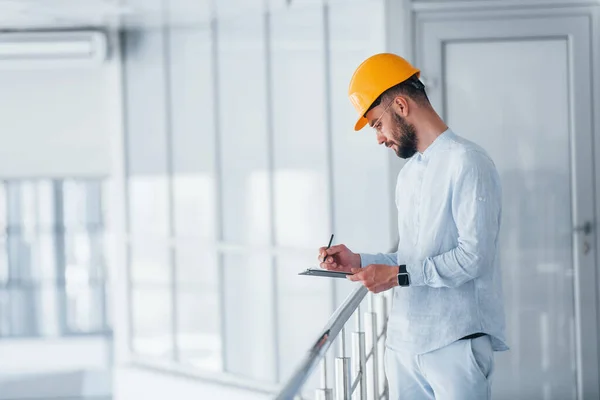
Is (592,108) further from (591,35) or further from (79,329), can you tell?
(79,329)

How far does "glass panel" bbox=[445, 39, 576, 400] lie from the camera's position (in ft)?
14.2

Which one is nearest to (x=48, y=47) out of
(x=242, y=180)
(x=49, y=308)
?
(x=242, y=180)

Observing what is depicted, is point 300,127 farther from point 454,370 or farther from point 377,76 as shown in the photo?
point 454,370

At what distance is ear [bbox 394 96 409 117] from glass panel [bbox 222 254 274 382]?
3248 millimetres

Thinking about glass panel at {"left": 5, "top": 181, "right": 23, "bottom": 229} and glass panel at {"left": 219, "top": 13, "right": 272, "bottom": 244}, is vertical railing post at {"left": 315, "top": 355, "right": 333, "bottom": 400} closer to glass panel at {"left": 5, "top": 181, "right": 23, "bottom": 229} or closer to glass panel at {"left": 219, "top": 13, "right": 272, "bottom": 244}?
glass panel at {"left": 219, "top": 13, "right": 272, "bottom": 244}

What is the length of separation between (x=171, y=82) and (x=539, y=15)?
262 cm

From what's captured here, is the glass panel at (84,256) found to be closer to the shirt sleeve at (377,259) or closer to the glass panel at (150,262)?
the glass panel at (150,262)

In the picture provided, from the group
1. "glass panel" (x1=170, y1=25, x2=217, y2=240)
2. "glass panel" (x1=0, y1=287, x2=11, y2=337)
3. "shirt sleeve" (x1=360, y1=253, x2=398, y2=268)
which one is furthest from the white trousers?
"glass panel" (x1=0, y1=287, x2=11, y2=337)

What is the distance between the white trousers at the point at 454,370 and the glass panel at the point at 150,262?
4003 mm

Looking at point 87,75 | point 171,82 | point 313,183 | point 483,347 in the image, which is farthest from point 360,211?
point 87,75

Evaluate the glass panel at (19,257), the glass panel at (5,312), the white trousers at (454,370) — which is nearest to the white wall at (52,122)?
the glass panel at (19,257)

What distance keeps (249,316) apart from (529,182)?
2.07 metres

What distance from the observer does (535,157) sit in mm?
4352

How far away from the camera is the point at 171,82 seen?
584cm
